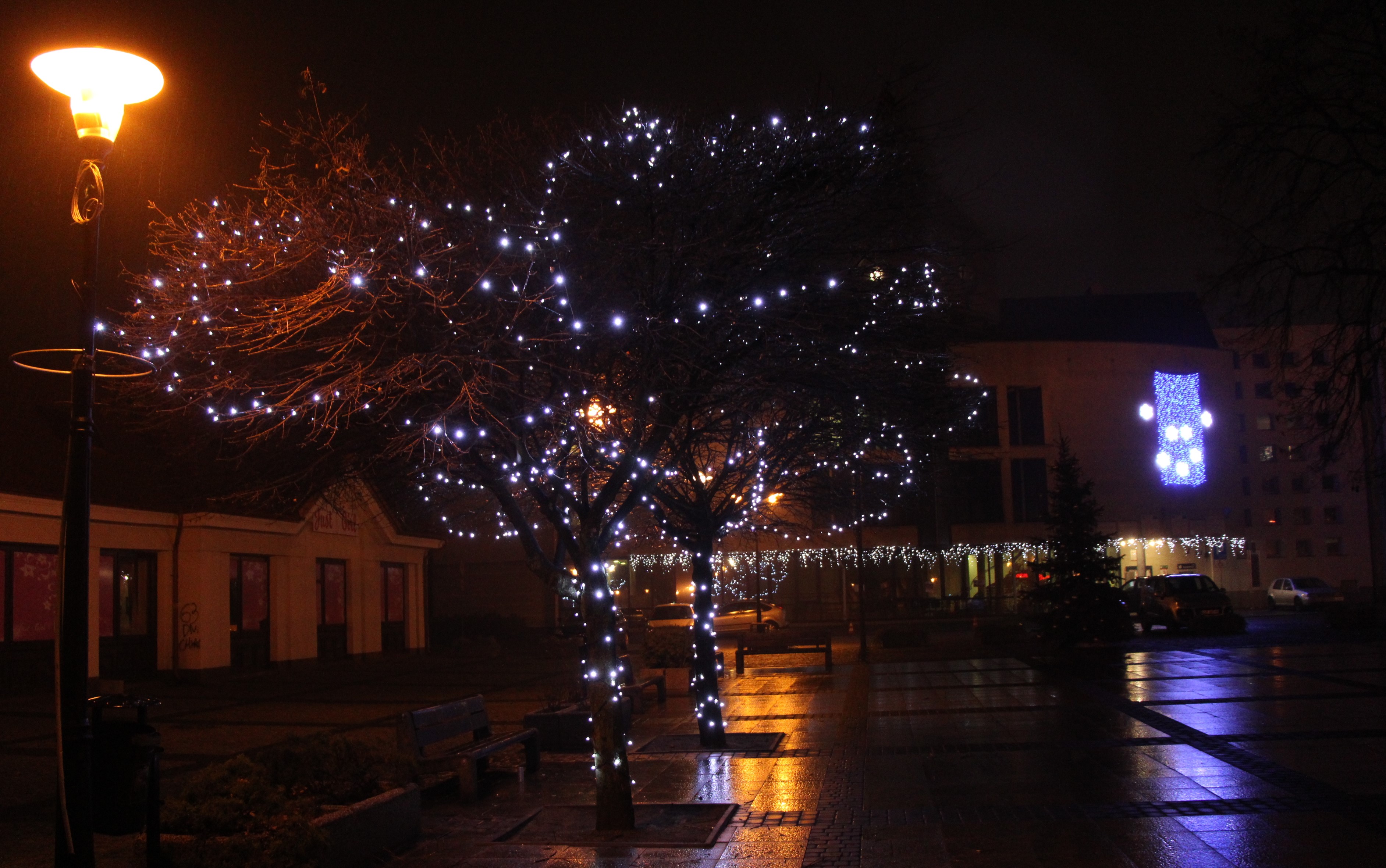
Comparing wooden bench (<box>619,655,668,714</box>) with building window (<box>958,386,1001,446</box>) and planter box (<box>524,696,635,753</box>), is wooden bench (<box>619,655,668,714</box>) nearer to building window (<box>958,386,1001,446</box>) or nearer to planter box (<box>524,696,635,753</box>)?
planter box (<box>524,696,635,753</box>)

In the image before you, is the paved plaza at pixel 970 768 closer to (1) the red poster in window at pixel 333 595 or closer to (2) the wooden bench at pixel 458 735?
(2) the wooden bench at pixel 458 735

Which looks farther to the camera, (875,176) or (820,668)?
(820,668)

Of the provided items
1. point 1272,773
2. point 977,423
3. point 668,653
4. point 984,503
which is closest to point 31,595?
point 668,653

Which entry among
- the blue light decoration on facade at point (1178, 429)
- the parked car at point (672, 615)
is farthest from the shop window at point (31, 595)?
the blue light decoration on facade at point (1178, 429)

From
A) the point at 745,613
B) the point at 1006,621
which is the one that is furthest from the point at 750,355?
the point at 745,613

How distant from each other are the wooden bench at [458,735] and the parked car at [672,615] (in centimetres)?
2721

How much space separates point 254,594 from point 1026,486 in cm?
3895

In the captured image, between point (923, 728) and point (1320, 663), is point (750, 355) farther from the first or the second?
point (1320, 663)

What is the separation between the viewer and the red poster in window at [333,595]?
95.9 ft

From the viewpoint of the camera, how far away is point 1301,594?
44531 mm

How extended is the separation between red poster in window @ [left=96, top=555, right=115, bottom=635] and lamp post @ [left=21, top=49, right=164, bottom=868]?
1695cm

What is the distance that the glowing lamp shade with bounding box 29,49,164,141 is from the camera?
19.1 feet

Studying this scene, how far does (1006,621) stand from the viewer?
1262 inches

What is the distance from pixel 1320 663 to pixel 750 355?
15945mm
